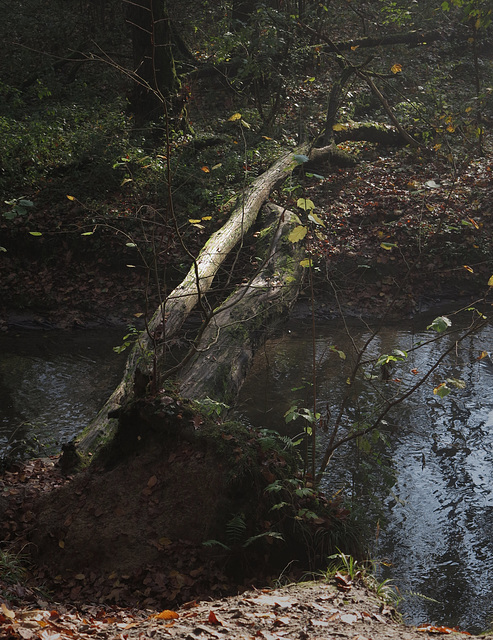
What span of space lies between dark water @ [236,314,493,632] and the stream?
0.01 metres

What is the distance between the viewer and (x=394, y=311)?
346 inches

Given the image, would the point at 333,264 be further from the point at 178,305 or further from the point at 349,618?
the point at 349,618

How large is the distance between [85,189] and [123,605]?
26.3 ft

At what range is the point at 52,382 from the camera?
6.80 m

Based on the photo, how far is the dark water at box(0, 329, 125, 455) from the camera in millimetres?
5734

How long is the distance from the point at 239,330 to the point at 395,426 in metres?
1.97

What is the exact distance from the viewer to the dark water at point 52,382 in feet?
18.8

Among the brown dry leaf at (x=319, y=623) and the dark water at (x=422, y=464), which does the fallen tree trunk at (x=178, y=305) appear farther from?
the brown dry leaf at (x=319, y=623)

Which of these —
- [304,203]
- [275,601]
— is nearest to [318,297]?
[304,203]

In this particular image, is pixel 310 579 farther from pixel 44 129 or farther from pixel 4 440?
pixel 44 129

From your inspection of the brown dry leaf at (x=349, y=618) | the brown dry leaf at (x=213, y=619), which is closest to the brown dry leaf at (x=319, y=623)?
the brown dry leaf at (x=349, y=618)

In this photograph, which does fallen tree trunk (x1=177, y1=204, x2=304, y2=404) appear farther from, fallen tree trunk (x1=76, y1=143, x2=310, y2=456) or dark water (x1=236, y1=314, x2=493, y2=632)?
dark water (x1=236, y1=314, x2=493, y2=632)

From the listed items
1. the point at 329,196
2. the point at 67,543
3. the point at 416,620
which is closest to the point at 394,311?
the point at 329,196

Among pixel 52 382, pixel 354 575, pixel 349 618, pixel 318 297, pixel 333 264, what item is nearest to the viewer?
pixel 349 618
